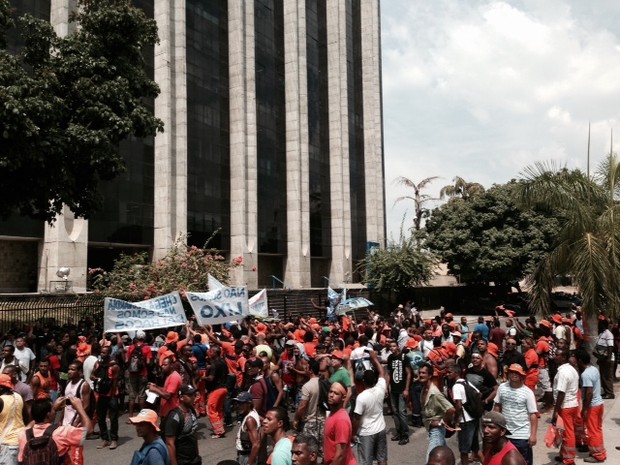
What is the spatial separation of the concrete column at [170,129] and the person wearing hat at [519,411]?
2727 cm

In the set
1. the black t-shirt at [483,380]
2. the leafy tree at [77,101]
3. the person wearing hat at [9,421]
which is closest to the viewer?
the person wearing hat at [9,421]

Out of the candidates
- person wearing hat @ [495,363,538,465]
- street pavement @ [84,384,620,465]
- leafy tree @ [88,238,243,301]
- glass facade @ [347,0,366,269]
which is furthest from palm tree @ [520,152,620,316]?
glass facade @ [347,0,366,269]

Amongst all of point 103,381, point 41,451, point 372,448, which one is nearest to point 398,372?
point 372,448

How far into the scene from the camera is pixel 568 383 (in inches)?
314

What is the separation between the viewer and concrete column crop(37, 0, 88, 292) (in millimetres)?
26906

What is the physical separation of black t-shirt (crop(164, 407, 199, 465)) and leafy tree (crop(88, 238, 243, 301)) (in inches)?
583

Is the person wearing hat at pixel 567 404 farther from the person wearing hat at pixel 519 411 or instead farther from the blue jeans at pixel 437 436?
the blue jeans at pixel 437 436

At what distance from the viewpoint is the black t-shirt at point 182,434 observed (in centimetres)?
582

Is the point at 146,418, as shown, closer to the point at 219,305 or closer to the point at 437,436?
the point at 437,436

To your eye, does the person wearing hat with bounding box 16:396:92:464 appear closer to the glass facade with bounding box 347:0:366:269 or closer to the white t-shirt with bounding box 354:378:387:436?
the white t-shirt with bounding box 354:378:387:436

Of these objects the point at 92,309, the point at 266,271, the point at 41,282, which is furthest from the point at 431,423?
the point at 266,271

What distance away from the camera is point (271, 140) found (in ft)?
137

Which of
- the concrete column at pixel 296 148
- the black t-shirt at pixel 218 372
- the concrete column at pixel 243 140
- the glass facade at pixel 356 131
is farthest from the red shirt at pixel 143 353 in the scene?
the glass facade at pixel 356 131

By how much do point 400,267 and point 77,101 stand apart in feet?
80.7
